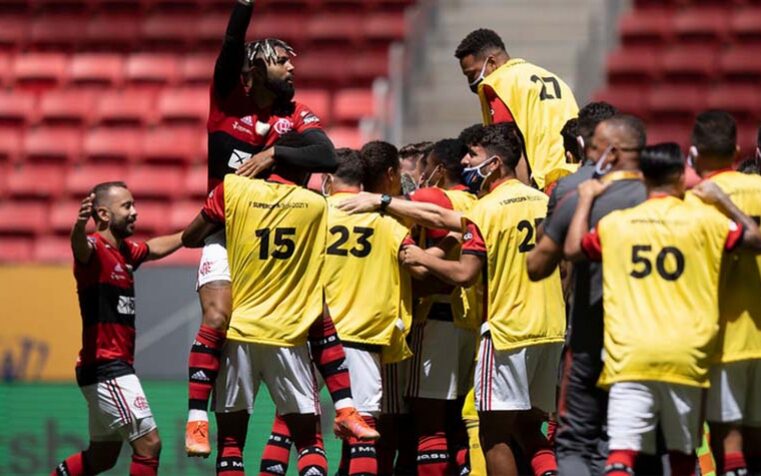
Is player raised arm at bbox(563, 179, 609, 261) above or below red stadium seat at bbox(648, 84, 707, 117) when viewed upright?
below

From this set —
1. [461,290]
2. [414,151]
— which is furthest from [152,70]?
[461,290]

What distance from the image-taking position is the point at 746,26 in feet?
51.3

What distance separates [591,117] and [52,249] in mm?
8151

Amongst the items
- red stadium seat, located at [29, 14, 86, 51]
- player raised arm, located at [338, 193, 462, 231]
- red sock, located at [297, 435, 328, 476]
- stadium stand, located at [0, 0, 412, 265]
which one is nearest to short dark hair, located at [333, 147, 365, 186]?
player raised arm, located at [338, 193, 462, 231]

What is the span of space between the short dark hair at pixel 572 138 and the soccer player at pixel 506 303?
383 millimetres

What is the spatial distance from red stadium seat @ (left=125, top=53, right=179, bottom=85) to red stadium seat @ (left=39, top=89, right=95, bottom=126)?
0.55m

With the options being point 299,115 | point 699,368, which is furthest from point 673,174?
point 299,115

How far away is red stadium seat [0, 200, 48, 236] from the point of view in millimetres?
15227

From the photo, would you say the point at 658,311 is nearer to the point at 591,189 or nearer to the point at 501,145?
the point at 591,189

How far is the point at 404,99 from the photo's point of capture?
15.3m

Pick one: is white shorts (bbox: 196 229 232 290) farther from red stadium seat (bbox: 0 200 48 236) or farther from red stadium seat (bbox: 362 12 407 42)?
red stadium seat (bbox: 362 12 407 42)

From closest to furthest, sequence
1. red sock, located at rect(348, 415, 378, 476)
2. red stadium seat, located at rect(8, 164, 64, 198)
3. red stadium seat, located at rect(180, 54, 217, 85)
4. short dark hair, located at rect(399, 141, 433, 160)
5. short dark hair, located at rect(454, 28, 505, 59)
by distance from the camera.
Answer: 1. red sock, located at rect(348, 415, 378, 476)
2. short dark hair, located at rect(454, 28, 505, 59)
3. short dark hair, located at rect(399, 141, 433, 160)
4. red stadium seat, located at rect(8, 164, 64, 198)
5. red stadium seat, located at rect(180, 54, 217, 85)

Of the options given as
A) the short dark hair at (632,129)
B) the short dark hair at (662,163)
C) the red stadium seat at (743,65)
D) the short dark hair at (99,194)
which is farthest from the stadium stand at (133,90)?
the short dark hair at (662,163)

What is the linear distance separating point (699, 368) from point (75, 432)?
20.9 ft
